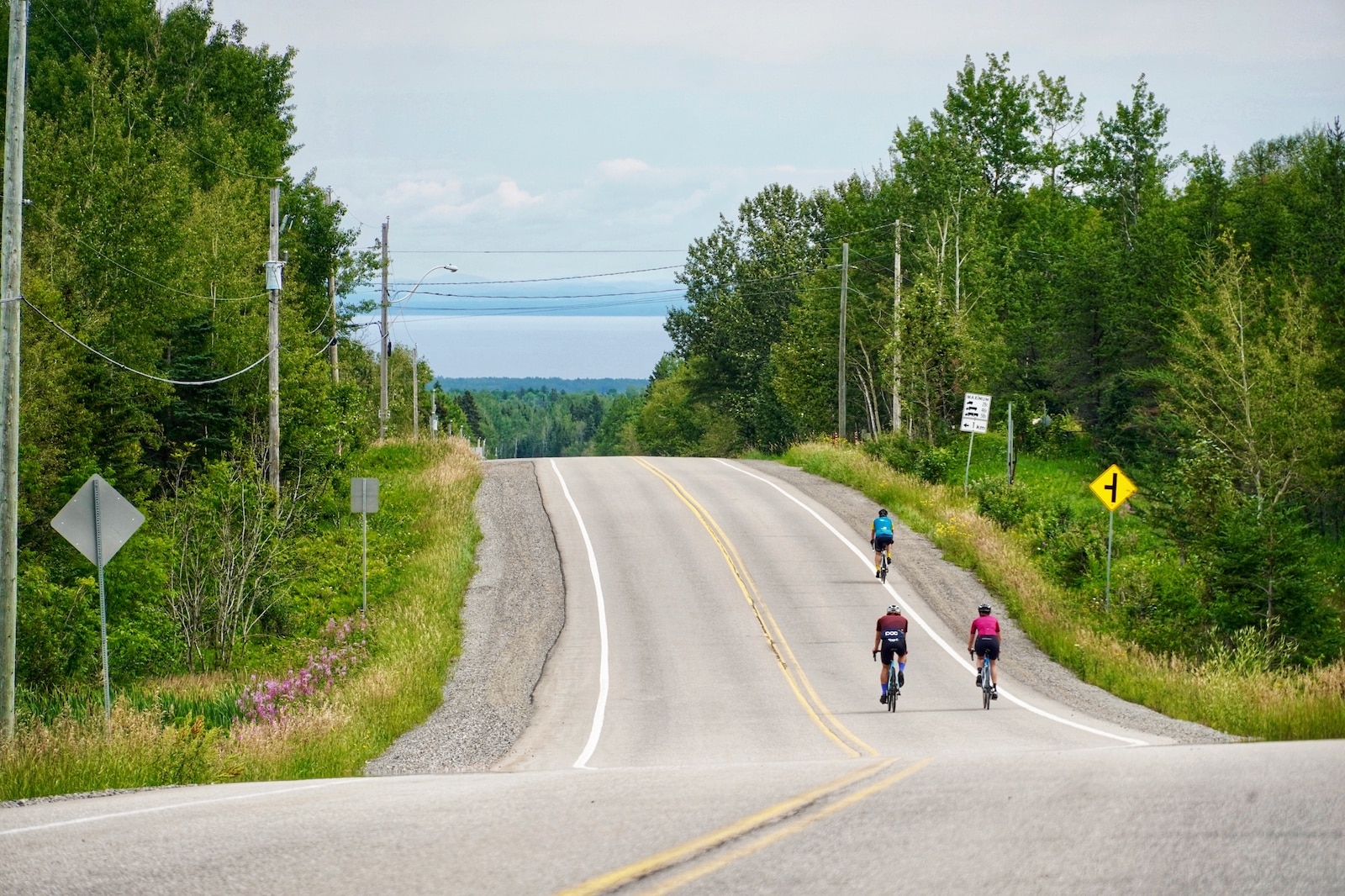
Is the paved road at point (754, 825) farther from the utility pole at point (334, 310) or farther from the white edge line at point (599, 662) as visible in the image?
the utility pole at point (334, 310)

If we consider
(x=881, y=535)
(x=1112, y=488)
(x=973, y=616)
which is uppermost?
(x=1112, y=488)

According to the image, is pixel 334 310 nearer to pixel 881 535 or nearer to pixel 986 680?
pixel 881 535

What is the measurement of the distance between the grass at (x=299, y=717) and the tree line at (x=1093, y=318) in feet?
49.8

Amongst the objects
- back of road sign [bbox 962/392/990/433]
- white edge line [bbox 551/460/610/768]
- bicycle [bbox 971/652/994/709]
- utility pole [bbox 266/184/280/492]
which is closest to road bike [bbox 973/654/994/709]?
bicycle [bbox 971/652/994/709]

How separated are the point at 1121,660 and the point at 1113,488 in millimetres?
4060

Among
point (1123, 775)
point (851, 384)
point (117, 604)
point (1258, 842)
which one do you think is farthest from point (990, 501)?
point (851, 384)

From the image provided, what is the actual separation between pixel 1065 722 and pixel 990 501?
51.7ft

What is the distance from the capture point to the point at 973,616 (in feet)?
87.4

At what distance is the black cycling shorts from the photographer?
18.9m

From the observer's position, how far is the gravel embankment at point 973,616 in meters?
A: 18.0

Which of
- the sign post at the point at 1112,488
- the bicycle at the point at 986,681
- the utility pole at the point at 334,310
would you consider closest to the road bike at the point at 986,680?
the bicycle at the point at 986,681

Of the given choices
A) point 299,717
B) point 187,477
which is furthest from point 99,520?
point 187,477

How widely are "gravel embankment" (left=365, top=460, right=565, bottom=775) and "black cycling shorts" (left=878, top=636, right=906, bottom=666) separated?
217 inches

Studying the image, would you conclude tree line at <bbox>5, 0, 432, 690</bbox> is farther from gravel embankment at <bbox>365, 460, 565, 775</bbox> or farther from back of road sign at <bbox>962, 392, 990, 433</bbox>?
back of road sign at <bbox>962, 392, 990, 433</bbox>
